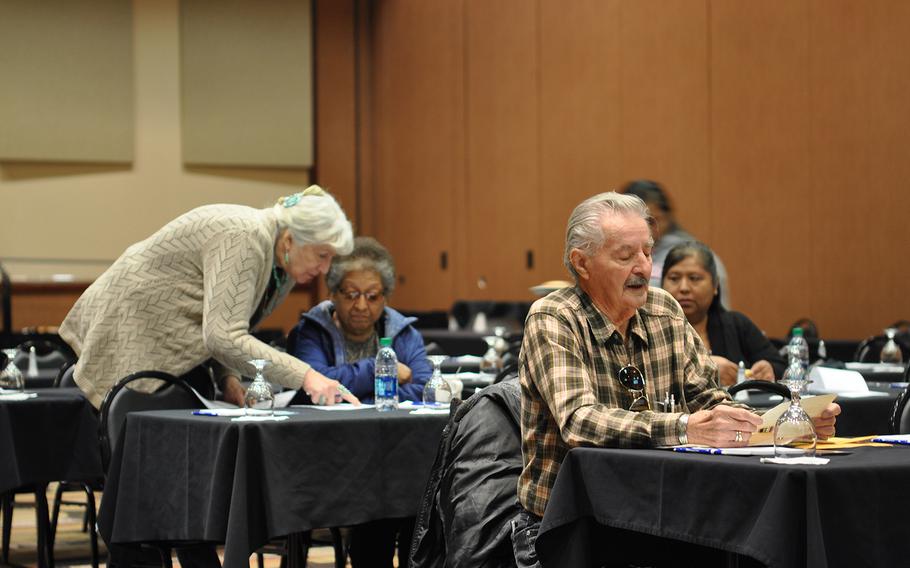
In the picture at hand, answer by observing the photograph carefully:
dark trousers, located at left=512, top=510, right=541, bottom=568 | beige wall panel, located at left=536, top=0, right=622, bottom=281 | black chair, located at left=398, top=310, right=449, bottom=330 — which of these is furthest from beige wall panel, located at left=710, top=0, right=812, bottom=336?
dark trousers, located at left=512, top=510, right=541, bottom=568

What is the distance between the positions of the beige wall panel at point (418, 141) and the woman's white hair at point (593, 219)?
10.3 metres

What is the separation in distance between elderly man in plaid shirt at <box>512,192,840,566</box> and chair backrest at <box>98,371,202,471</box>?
1.61m

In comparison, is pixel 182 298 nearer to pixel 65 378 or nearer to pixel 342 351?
pixel 342 351

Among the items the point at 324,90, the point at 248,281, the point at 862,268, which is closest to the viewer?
the point at 248,281

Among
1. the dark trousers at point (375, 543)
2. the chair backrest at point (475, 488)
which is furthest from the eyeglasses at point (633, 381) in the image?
the dark trousers at point (375, 543)

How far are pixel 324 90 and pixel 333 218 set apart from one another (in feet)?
36.9

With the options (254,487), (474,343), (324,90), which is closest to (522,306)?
(474,343)

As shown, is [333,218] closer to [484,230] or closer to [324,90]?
[484,230]

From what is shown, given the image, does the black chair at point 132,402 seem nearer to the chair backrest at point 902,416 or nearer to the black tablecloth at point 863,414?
the black tablecloth at point 863,414

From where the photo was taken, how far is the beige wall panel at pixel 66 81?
14.0 metres

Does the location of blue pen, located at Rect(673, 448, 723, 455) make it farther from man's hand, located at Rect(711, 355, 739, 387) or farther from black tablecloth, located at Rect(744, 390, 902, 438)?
man's hand, located at Rect(711, 355, 739, 387)

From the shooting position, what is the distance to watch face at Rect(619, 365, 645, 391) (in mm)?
2875

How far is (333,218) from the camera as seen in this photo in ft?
14.0

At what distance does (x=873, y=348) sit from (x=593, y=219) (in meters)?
5.03
